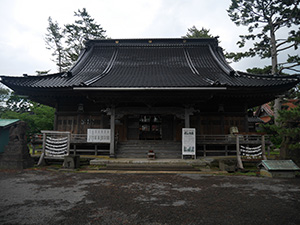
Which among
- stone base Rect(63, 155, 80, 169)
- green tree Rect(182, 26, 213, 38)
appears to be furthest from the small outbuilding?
green tree Rect(182, 26, 213, 38)

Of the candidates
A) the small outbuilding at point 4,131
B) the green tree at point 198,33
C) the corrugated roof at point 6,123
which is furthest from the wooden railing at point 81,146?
the green tree at point 198,33

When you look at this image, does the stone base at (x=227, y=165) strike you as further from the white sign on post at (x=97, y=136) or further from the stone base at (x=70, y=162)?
the stone base at (x=70, y=162)

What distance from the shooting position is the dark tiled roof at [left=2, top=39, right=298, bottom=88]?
31.7 ft

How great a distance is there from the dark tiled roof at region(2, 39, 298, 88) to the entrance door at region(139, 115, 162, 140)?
3650 millimetres

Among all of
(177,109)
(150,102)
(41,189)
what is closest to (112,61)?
(150,102)

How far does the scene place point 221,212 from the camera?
3660mm

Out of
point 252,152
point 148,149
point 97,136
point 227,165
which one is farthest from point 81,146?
point 252,152

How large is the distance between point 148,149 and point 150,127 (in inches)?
122

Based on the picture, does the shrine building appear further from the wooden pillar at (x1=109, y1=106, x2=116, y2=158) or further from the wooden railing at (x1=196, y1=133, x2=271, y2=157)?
the wooden railing at (x1=196, y1=133, x2=271, y2=157)

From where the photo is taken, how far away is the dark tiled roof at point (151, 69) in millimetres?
9656

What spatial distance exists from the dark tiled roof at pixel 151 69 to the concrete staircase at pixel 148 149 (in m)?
4.09

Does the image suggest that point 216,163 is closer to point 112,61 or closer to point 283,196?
point 283,196

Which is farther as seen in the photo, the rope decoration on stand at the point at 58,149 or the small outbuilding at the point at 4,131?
the rope decoration on stand at the point at 58,149

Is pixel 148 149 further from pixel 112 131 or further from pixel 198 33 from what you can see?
pixel 198 33
